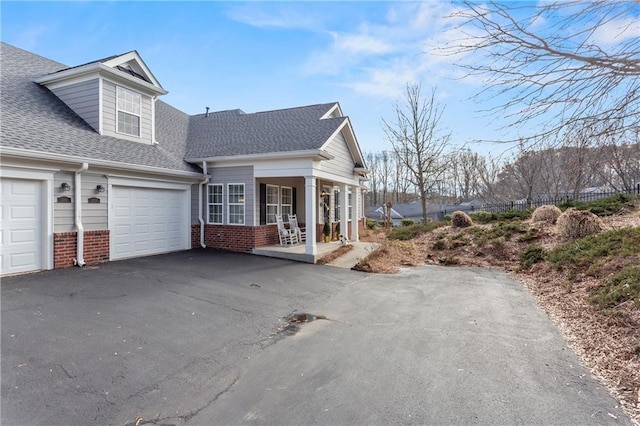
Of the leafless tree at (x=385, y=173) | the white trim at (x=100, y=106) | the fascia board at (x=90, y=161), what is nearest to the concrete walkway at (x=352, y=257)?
the fascia board at (x=90, y=161)

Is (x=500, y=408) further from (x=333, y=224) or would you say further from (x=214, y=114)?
(x=214, y=114)

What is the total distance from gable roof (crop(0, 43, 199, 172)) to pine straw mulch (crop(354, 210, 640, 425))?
767 cm

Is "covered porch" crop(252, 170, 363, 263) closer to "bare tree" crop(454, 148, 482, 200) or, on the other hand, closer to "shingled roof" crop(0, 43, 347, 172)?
"shingled roof" crop(0, 43, 347, 172)

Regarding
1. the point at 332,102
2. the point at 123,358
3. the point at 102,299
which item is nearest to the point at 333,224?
the point at 332,102

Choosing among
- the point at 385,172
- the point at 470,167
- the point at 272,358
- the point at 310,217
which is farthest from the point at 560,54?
the point at 385,172

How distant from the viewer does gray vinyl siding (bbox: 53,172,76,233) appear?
7887 mm

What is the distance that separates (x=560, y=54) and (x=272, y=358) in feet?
16.1

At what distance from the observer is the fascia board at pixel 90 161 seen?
6917 mm

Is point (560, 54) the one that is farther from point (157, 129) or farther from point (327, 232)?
point (157, 129)

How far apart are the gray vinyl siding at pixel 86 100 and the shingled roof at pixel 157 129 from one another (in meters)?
0.18

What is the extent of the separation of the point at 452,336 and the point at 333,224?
37.5 ft

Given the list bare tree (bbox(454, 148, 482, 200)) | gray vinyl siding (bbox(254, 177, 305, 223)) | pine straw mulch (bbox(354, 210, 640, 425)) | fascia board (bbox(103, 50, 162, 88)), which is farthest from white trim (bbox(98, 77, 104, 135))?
bare tree (bbox(454, 148, 482, 200))

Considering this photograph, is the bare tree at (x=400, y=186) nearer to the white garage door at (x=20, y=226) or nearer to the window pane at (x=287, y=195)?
the window pane at (x=287, y=195)

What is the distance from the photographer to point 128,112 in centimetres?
1072
